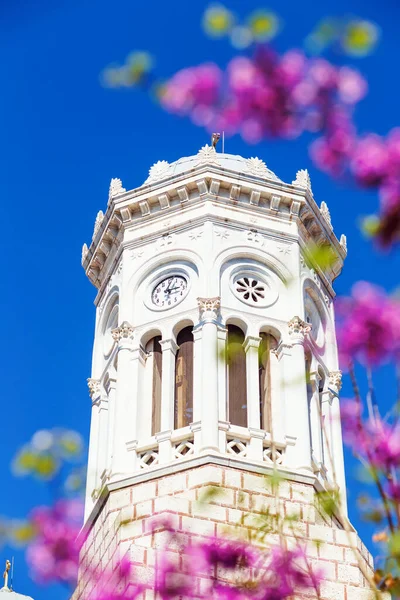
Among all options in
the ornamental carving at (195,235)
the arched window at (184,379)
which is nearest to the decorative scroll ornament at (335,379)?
the arched window at (184,379)

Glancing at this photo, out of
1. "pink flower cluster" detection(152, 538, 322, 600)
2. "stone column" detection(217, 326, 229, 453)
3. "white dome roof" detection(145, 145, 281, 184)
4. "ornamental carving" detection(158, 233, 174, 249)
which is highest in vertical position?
"white dome roof" detection(145, 145, 281, 184)

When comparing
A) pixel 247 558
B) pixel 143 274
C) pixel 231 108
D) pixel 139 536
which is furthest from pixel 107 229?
pixel 231 108

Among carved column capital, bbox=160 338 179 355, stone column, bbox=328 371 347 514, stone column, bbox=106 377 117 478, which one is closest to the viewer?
stone column, bbox=106 377 117 478

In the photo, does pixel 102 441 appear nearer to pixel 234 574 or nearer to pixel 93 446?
pixel 93 446

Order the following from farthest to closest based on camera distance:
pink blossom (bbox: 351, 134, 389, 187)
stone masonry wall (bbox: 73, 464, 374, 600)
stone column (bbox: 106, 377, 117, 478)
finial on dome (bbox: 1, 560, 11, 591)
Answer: finial on dome (bbox: 1, 560, 11, 591)
stone column (bbox: 106, 377, 117, 478)
stone masonry wall (bbox: 73, 464, 374, 600)
pink blossom (bbox: 351, 134, 389, 187)

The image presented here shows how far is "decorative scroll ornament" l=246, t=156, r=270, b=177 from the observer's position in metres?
29.8

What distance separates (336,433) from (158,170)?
7.07 metres

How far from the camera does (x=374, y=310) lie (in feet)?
38.1

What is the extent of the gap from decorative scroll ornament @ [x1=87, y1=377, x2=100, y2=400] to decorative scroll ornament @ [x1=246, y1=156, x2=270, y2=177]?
5.48 m

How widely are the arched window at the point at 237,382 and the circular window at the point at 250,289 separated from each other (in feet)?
2.45

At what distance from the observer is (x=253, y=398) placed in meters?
26.2

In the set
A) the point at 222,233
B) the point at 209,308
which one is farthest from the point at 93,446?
the point at 222,233

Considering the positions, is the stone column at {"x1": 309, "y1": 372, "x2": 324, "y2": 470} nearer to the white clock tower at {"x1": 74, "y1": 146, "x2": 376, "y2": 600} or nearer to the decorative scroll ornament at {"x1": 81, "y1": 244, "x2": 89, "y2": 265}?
the white clock tower at {"x1": 74, "y1": 146, "x2": 376, "y2": 600}

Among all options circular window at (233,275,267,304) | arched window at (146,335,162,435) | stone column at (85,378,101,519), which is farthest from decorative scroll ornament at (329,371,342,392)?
stone column at (85,378,101,519)
